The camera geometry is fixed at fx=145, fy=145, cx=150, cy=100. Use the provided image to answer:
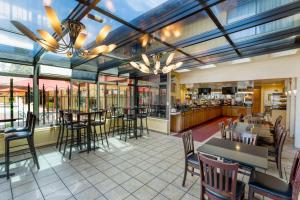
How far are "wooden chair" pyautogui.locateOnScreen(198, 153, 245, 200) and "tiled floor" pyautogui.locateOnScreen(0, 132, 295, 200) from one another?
709 millimetres

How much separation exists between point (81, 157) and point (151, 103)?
12.2 feet

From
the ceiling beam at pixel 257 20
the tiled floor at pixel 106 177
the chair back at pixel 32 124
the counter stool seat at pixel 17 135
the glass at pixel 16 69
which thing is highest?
the ceiling beam at pixel 257 20

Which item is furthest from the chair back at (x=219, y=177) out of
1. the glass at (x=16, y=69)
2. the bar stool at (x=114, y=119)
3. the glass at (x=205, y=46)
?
A: the glass at (x=16, y=69)

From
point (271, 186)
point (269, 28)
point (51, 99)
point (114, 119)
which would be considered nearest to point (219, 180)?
point (271, 186)

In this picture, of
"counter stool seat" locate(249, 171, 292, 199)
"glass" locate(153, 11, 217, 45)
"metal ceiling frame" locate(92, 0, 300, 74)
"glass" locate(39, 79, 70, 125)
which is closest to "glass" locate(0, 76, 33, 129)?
"glass" locate(39, 79, 70, 125)

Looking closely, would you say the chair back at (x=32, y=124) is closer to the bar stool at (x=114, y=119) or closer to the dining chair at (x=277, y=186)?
the bar stool at (x=114, y=119)

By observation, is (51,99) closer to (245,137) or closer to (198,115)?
(245,137)

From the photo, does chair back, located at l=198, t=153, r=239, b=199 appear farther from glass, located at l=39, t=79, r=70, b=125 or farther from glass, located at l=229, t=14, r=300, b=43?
glass, located at l=39, t=79, r=70, b=125

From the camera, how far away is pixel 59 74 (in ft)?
15.4

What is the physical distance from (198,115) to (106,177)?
610 centimetres

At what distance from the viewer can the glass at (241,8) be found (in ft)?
6.52

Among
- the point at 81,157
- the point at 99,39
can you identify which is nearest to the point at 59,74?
the point at 81,157

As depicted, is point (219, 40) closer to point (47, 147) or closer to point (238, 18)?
point (238, 18)

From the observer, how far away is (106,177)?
107 inches
